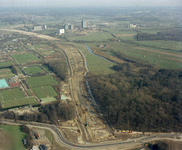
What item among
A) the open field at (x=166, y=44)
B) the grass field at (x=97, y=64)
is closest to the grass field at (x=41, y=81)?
the grass field at (x=97, y=64)

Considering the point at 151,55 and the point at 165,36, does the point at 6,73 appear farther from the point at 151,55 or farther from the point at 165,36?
the point at 165,36

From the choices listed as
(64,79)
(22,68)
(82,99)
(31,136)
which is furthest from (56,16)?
(31,136)

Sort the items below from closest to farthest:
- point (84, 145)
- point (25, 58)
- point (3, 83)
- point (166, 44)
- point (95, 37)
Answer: point (84, 145) < point (3, 83) < point (25, 58) < point (166, 44) < point (95, 37)

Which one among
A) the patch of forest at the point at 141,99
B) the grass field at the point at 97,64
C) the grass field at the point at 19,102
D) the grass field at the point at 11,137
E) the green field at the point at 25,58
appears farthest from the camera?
the green field at the point at 25,58

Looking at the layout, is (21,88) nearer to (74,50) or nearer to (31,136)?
(31,136)

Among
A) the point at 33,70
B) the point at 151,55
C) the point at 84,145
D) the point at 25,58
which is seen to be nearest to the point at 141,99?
the point at 84,145

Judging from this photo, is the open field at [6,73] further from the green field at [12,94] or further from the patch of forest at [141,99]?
the patch of forest at [141,99]

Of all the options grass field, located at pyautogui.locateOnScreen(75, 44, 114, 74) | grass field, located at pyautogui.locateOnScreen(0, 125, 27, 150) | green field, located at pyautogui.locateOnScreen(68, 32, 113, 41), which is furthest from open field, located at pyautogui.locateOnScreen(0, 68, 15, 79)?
green field, located at pyautogui.locateOnScreen(68, 32, 113, 41)
